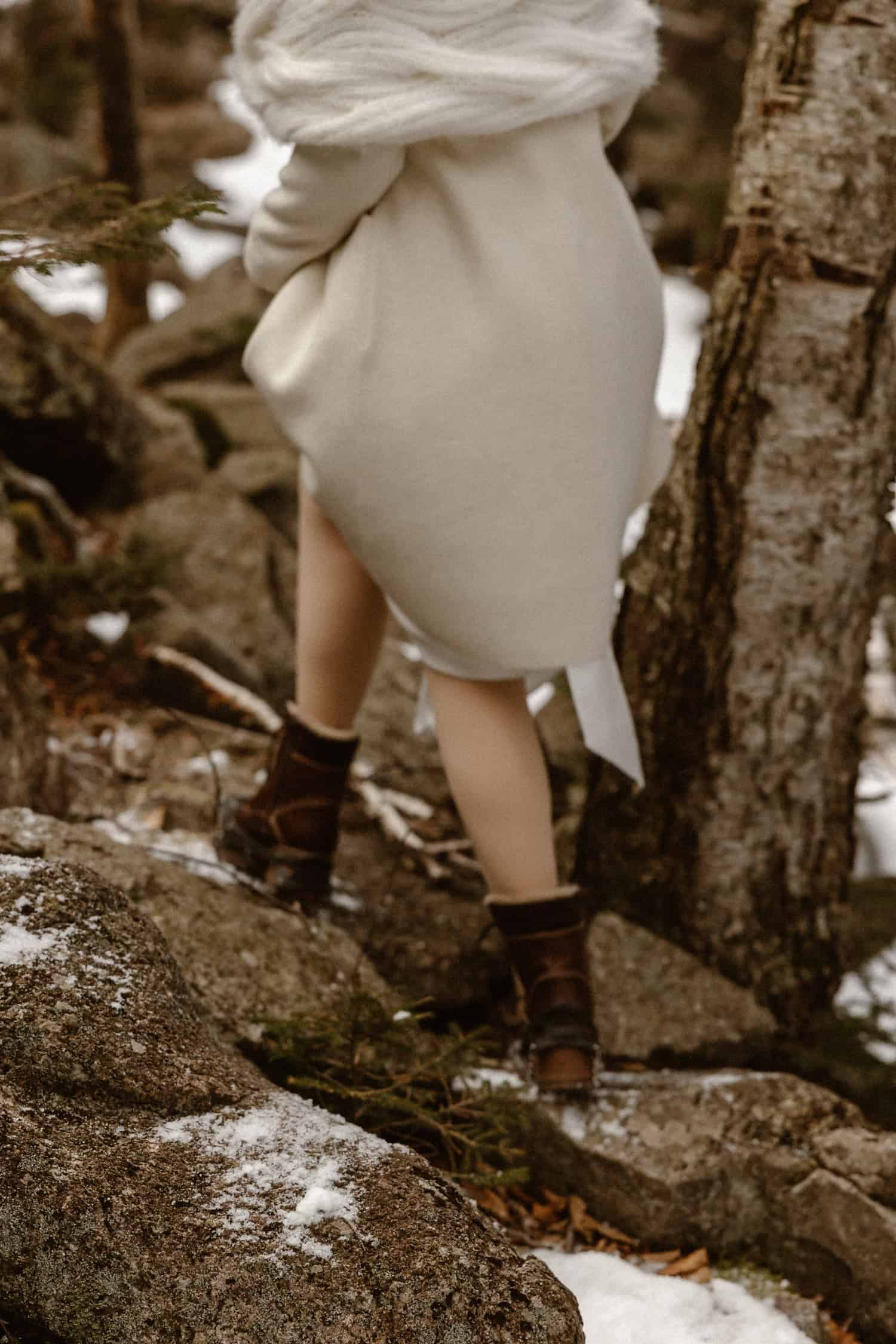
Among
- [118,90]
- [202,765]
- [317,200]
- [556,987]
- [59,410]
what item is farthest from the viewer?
[118,90]

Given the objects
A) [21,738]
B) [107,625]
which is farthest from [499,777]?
[107,625]

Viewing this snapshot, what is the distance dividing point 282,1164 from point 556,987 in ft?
2.83

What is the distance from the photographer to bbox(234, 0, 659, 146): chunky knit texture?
2076 millimetres

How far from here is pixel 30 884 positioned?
1.91m

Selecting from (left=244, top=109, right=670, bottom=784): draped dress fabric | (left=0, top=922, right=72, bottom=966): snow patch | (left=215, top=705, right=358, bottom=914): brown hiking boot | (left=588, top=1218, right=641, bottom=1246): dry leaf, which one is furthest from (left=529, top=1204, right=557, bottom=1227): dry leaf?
(left=0, top=922, right=72, bottom=966): snow patch

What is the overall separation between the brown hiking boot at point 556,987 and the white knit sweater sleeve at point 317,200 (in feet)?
4.05

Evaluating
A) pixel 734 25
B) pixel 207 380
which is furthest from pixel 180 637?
pixel 734 25

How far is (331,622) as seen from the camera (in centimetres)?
267

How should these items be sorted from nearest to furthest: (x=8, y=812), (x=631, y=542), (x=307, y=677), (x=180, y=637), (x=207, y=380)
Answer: (x=8, y=812)
(x=307, y=677)
(x=180, y=637)
(x=631, y=542)
(x=207, y=380)

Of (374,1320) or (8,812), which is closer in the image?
(374,1320)

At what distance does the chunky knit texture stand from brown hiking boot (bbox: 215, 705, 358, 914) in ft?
3.85

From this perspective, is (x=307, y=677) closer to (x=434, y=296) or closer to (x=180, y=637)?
(x=434, y=296)

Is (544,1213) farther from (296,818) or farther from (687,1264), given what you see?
(296,818)

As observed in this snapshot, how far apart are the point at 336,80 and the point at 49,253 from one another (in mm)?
534
